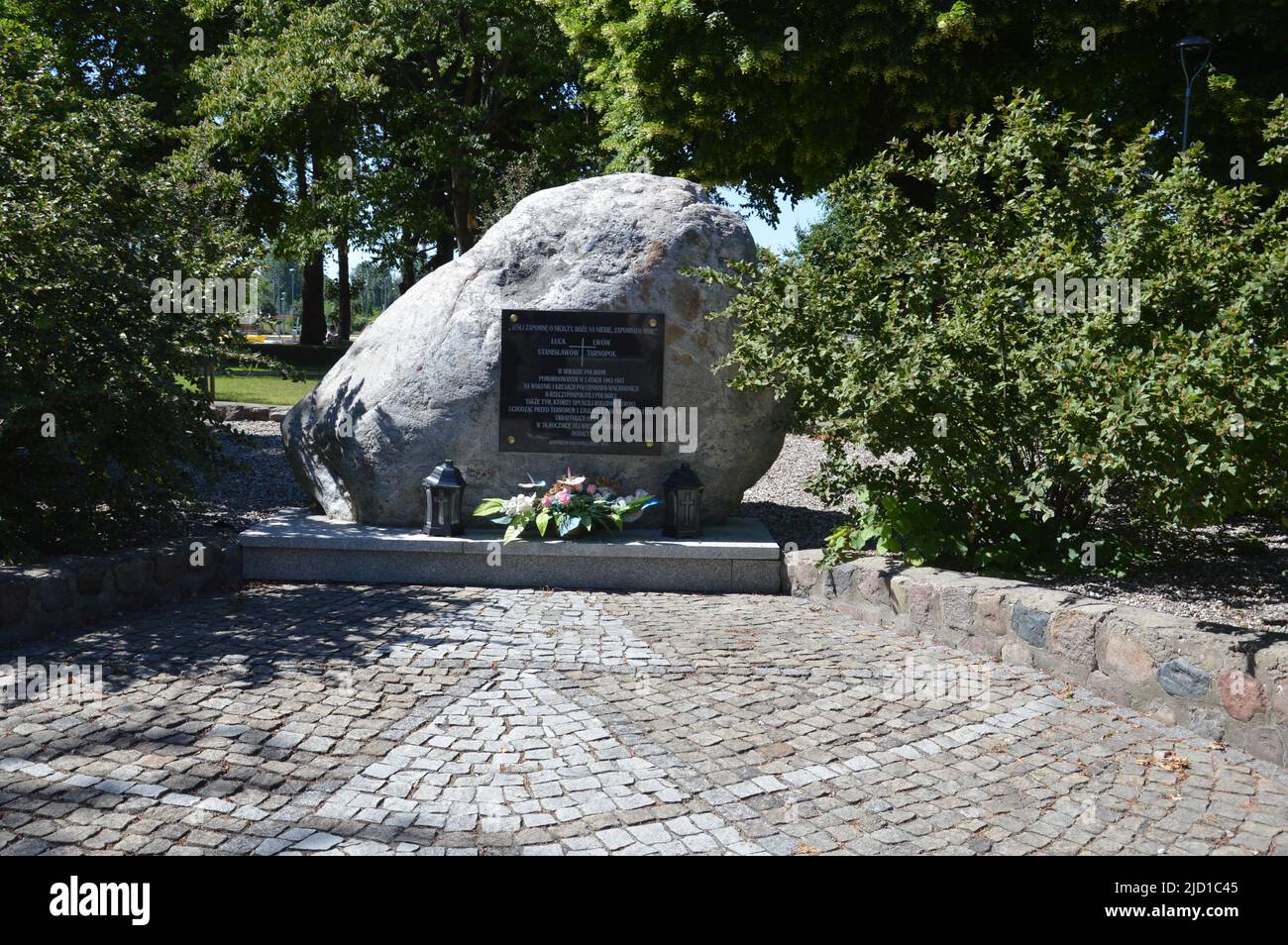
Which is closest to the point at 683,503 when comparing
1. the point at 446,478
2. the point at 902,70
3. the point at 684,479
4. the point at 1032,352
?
the point at 684,479

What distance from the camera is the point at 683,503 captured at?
7188 millimetres

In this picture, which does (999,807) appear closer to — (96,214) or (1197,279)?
(1197,279)

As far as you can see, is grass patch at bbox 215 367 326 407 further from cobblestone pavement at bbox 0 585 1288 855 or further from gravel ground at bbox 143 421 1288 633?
cobblestone pavement at bbox 0 585 1288 855

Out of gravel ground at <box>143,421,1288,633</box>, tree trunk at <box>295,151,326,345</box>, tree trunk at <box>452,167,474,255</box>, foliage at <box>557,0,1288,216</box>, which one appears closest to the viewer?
gravel ground at <box>143,421,1288,633</box>

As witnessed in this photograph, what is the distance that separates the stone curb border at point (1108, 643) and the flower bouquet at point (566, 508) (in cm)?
169

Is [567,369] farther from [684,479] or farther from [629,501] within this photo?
[684,479]

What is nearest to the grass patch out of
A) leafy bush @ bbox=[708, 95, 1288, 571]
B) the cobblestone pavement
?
leafy bush @ bbox=[708, 95, 1288, 571]

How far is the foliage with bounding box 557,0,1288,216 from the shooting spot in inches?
518

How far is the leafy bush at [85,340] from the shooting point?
5.62 m

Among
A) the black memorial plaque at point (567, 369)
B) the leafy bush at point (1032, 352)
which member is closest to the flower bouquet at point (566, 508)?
the black memorial plaque at point (567, 369)

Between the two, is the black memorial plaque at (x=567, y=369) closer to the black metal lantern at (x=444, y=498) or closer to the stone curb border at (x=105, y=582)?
the black metal lantern at (x=444, y=498)

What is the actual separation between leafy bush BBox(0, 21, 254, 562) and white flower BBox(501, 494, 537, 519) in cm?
200

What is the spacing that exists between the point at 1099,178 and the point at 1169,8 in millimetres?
9910

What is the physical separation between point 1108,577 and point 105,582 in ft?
19.1
